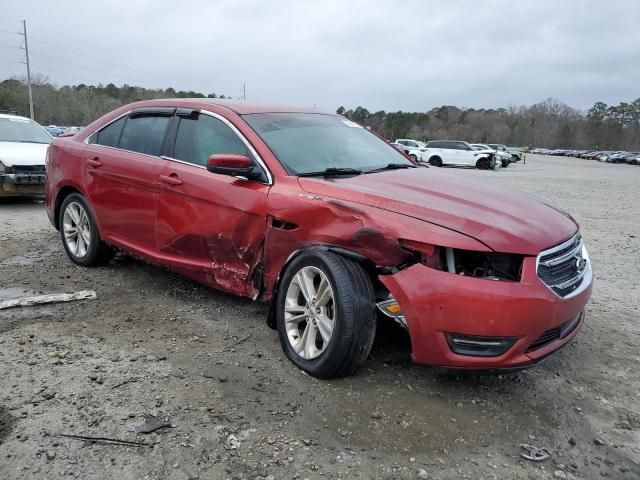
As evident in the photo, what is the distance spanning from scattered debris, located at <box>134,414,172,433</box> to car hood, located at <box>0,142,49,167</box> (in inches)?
279

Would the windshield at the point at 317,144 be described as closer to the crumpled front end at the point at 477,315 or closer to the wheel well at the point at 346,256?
the wheel well at the point at 346,256

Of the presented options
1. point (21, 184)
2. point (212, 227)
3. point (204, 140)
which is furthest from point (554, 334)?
point (21, 184)

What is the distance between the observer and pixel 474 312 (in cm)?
268

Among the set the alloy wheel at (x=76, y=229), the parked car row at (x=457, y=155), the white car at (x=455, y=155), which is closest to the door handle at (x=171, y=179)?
the alloy wheel at (x=76, y=229)

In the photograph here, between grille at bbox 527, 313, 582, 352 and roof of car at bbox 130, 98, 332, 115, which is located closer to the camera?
grille at bbox 527, 313, 582, 352

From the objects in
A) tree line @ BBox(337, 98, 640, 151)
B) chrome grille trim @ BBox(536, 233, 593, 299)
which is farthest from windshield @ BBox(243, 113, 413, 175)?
tree line @ BBox(337, 98, 640, 151)

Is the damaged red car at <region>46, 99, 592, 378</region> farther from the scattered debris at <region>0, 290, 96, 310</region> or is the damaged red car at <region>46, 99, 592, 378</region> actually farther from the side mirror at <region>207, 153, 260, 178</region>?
the scattered debris at <region>0, 290, 96, 310</region>

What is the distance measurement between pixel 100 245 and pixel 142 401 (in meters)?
2.56

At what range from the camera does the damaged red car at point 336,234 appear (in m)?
2.76

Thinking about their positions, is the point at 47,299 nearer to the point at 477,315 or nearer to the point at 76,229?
the point at 76,229

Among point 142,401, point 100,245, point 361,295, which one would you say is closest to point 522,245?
point 361,295

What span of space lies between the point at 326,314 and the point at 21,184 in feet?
24.2

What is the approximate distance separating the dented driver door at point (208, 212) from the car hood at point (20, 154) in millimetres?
5432

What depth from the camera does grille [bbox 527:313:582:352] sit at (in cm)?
282
